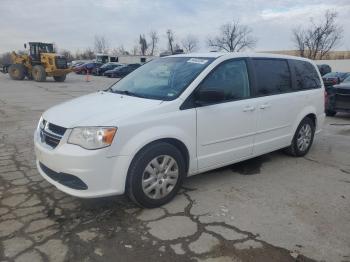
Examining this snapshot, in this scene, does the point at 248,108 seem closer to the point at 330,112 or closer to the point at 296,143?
the point at 296,143

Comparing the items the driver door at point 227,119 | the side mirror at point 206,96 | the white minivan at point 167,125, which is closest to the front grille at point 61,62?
the white minivan at point 167,125

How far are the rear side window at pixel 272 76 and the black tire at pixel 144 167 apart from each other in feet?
5.73

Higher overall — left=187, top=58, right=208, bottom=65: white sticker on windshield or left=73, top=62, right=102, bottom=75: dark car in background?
left=187, top=58, right=208, bottom=65: white sticker on windshield

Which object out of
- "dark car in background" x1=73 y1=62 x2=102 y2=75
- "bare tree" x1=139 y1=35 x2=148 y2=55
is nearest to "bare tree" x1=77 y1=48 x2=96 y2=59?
"bare tree" x1=139 y1=35 x2=148 y2=55

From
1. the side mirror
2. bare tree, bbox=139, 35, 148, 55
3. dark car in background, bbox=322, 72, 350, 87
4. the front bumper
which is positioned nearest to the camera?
the front bumper

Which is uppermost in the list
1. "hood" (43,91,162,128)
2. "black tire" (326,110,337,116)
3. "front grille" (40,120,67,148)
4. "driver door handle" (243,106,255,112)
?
"hood" (43,91,162,128)

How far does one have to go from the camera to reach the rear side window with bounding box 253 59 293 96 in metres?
5.15

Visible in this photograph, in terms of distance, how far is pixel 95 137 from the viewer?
359 cm

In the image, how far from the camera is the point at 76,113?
3.98m

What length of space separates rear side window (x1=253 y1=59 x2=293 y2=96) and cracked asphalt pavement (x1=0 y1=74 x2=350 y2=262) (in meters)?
1.20

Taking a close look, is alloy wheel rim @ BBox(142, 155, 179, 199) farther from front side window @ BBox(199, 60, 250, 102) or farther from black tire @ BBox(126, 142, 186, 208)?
front side window @ BBox(199, 60, 250, 102)

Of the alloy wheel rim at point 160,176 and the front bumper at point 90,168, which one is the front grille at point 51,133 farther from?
the alloy wheel rim at point 160,176

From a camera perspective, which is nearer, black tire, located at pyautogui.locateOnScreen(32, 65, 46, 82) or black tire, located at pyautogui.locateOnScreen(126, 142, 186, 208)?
black tire, located at pyautogui.locateOnScreen(126, 142, 186, 208)

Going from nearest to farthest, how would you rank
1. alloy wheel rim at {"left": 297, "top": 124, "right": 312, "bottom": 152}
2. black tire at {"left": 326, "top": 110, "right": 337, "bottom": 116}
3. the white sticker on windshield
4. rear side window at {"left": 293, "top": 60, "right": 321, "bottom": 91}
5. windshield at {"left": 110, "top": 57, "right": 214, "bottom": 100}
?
windshield at {"left": 110, "top": 57, "right": 214, "bottom": 100} < the white sticker on windshield < rear side window at {"left": 293, "top": 60, "right": 321, "bottom": 91} < alloy wheel rim at {"left": 297, "top": 124, "right": 312, "bottom": 152} < black tire at {"left": 326, "top": 110, "right": 337, "bottom": 116}
